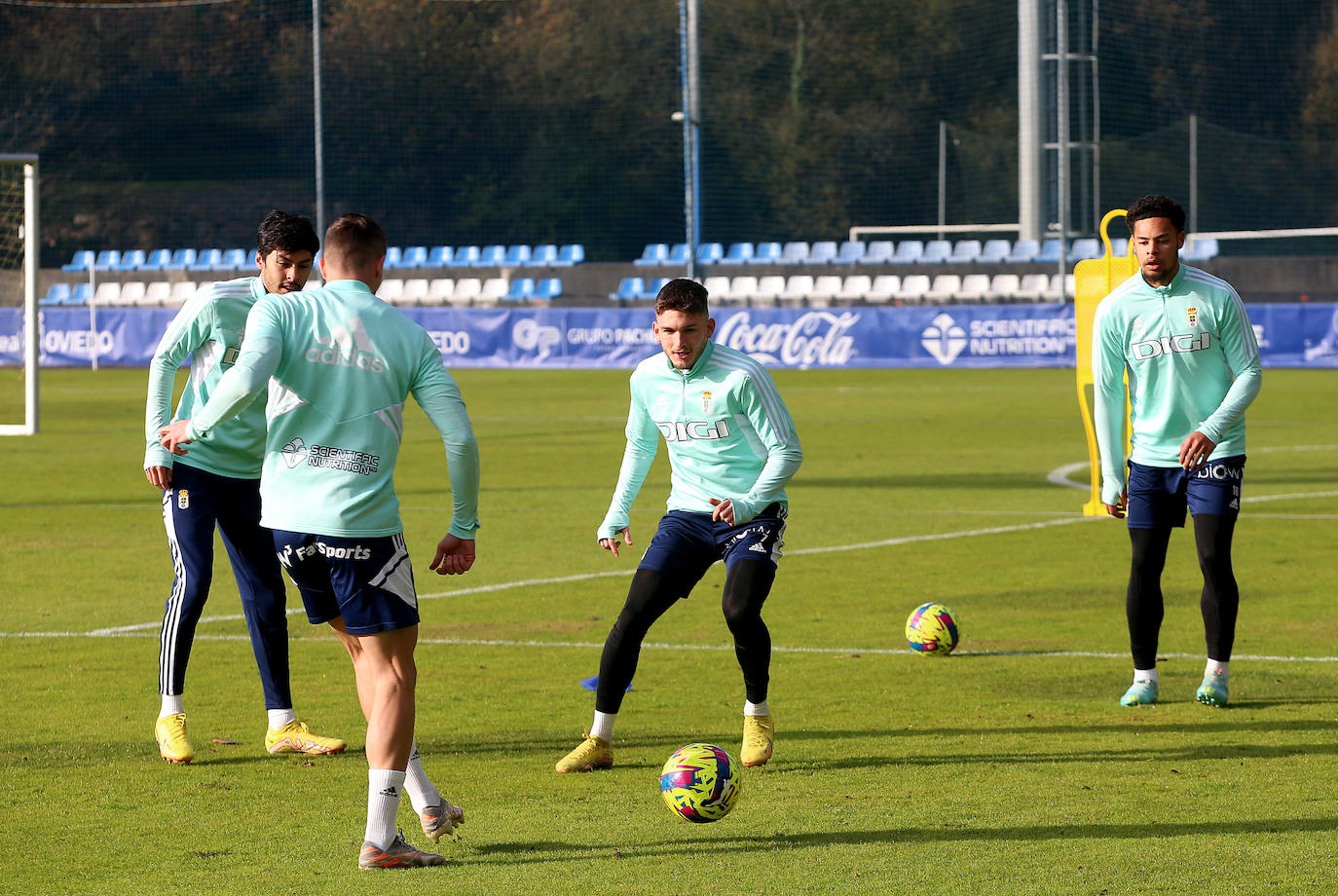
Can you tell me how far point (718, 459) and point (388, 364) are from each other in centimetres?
176

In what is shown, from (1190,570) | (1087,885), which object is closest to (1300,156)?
(1190,570)

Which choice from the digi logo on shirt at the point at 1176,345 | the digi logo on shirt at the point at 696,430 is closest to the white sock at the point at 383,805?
the digi logo on shirt at the point at 696,430

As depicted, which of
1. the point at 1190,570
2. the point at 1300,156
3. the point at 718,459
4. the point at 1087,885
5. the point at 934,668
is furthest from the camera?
the point at 1300,156

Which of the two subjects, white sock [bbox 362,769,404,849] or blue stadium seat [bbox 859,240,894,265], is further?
blue stadium seat [bbox 859,240,894,265]

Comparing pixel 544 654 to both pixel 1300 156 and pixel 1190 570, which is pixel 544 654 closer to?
pixel 1190 570

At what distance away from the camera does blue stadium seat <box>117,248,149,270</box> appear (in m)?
49.8

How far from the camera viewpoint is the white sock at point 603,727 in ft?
21.0

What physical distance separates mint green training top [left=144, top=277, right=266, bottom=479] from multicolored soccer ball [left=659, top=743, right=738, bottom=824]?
2.19 metres

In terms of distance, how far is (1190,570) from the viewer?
11156 mm

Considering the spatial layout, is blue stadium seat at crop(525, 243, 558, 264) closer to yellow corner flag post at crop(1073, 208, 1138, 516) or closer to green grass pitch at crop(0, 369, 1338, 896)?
green grass pitch at crop(0, 369, 1338, 896)

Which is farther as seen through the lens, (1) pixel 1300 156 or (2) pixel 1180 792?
(1) pixel 1300 156

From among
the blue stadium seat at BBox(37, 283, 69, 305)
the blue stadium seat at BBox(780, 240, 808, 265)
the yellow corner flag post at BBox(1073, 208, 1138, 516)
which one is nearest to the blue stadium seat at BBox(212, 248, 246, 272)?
the blue stadium seat at BBox(37, 283, 69, 305)

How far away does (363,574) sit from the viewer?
202 inches

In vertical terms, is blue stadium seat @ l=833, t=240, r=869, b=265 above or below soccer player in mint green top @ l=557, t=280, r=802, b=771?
above
